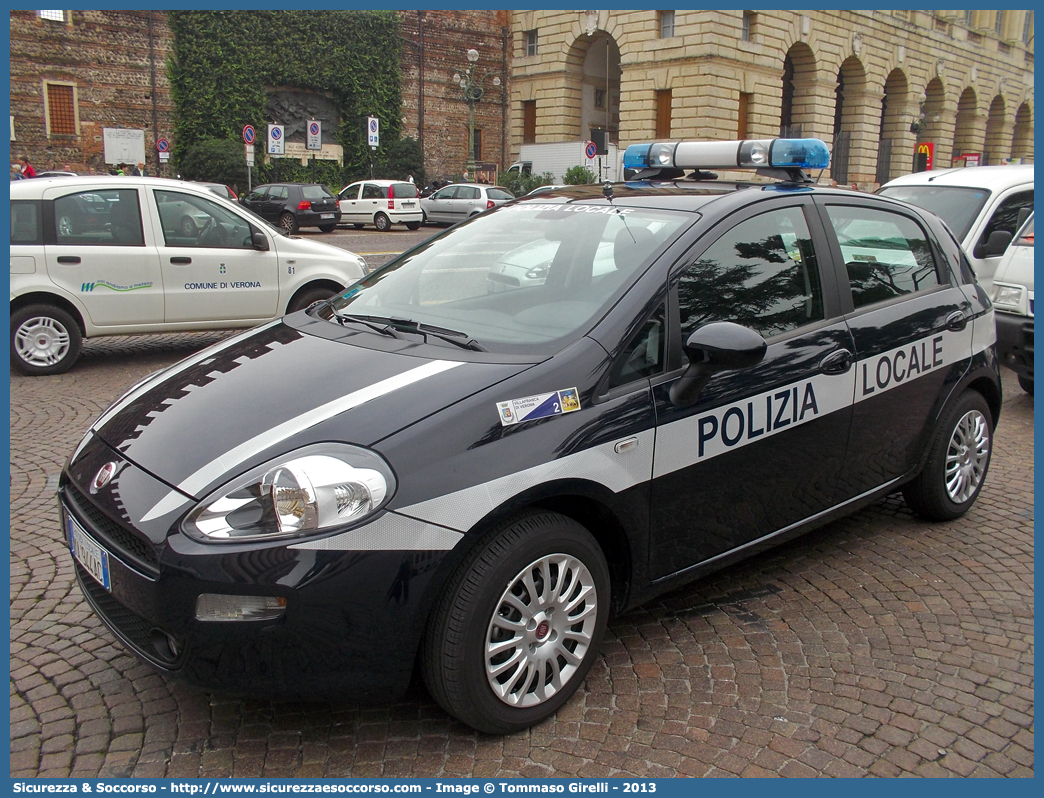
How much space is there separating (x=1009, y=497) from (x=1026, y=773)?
2793 millimetres

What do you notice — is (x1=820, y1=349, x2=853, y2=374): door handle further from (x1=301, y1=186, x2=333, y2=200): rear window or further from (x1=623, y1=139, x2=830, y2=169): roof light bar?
(x1=301, y1=186, x2=333, y2=200): rear window

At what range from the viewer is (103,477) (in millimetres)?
2857

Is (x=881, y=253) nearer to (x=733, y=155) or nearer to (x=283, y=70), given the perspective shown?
(x=733, y=155)

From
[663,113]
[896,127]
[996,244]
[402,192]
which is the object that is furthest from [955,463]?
[896,127]

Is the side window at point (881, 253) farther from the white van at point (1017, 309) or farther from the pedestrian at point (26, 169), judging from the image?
the pedestrian at point (26, 169)

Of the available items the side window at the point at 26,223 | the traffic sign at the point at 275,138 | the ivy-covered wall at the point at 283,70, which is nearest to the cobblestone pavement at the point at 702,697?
the side window at the point at 26,223

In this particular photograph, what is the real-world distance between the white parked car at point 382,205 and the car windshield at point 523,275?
26.7m

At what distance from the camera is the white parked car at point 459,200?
30.6m

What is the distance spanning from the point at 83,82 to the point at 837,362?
40339 millimetres

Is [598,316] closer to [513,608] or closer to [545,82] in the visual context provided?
[513,608]

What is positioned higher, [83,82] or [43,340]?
[83,82]

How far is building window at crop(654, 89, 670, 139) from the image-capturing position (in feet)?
136

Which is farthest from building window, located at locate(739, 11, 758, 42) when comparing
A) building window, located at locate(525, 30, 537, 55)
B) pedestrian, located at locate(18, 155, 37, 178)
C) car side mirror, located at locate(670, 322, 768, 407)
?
car side mirror, located at locate(670, 322, 768, 407)

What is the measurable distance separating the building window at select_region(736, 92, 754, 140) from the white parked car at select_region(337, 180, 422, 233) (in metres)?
18.2
